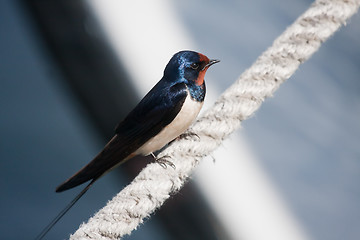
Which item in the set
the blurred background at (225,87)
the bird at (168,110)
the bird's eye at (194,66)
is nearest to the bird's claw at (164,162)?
the bird at (168,110)

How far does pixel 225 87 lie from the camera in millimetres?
903

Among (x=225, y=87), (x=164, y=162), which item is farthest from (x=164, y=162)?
(x=225, y=87)

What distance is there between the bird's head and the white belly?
0.08 feet

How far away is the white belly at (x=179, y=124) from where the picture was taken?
0.54 metres

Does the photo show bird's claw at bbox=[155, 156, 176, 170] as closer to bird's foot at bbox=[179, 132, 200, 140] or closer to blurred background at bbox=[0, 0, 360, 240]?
bird's foot at bbox=[179, 132, 200, 140]

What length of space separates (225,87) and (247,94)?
13.0 inches

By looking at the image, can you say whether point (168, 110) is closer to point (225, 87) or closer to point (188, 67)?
point (188, 67)

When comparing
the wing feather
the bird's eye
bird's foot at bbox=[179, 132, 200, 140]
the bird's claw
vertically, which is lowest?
the bird's claw

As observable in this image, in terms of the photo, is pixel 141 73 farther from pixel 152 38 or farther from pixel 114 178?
pixel 114 178

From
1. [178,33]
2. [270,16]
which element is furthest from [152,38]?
[270,16]

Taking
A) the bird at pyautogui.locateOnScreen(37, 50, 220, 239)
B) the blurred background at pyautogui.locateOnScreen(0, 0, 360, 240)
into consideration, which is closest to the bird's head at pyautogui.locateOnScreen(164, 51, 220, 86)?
the bird at pyautogui.locateOnScreen(37, 50, 220, 239)

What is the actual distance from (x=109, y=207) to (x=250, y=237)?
0.51 meters

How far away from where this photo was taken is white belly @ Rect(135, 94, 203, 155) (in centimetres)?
54

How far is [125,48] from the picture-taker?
0.91 meters
